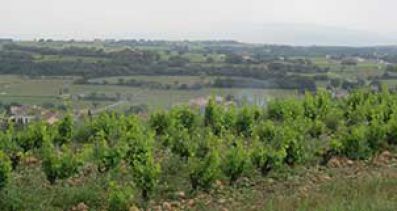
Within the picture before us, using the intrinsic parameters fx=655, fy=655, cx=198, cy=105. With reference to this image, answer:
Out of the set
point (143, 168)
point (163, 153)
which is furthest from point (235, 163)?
point (163, 153)

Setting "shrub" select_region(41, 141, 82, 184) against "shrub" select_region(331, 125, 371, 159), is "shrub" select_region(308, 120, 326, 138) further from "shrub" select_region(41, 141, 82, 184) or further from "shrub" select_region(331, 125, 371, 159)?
"shrub" select_region(41, 141, 82, 184)

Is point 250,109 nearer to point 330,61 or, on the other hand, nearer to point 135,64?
Result: point 135,64

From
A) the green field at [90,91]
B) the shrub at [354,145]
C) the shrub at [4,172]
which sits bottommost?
the green field at [90,91]

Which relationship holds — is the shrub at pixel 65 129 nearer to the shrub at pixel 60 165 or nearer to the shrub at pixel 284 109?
the shrub at pixel 60 165

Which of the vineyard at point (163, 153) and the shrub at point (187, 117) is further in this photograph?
the shrub at point (187, 117)

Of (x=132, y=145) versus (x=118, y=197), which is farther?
(x=132, y=145)

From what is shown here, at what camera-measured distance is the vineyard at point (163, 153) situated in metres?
7.56

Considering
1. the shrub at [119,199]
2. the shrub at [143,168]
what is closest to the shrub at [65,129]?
the shrub at [143,168]

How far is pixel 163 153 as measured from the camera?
32.1 feet

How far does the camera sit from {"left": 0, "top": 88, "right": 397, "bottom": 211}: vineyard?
7.56 meters

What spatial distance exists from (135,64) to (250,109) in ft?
49.7

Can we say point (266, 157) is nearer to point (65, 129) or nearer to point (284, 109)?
point (65, 129)

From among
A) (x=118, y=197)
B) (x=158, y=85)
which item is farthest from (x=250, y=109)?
(x=158, y=85)

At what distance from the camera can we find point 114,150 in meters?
8.25
